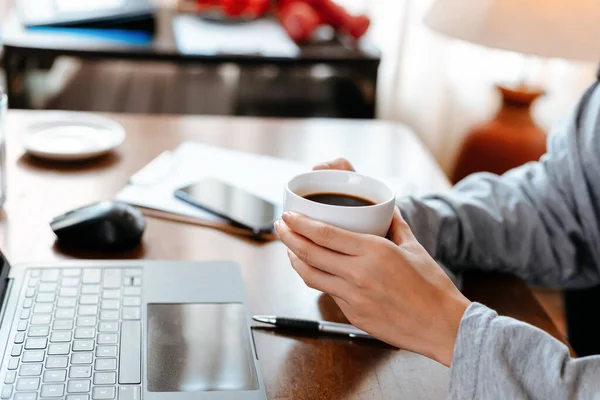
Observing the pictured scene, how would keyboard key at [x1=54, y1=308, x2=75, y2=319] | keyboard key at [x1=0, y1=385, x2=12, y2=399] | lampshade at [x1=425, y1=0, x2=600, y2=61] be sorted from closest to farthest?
1. keyboard key at [x1=0, y1=385, x2=12, y2=399]
2. keyboard key at [x1=54, y1=308, x2=75, y2=319]
3. lampshade at [x1=425, y1=0, x2=600, y2=61]

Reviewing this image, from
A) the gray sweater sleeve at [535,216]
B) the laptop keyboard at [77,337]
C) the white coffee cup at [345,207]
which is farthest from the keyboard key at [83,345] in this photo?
the gray sweater sleeve at [535,216]

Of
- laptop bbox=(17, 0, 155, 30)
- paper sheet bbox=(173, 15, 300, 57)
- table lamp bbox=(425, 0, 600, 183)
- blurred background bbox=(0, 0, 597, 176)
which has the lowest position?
blurred background bbox=(0, 0, 597, 176)

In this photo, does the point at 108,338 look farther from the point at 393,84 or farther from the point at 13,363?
the point at 393,84

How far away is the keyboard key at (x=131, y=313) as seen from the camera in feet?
2.03

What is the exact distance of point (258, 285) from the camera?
0.72m

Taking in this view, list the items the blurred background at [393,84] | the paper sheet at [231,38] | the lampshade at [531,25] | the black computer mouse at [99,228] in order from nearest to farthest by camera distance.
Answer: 1. the black computer mouse at [99,228]
2. the lampshade at [531,25]
3. the paper sheet at [231,38]
4. the blurred background at [393,84]

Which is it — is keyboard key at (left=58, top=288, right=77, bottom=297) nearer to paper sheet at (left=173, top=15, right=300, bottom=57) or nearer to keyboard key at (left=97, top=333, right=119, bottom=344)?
keyboard key at (left=97, top=333, right=119, bottom=344)

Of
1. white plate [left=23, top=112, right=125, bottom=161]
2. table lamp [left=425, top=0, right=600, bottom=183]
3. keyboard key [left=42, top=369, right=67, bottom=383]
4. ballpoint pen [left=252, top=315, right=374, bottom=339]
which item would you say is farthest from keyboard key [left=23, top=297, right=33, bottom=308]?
table lamp [left=425, top=0, right=600, bottom=183]

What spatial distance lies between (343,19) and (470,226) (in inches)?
45.2

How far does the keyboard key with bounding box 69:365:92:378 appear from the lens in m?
0.53

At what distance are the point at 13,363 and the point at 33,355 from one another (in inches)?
0.7

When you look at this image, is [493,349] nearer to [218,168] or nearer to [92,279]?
[92,279]

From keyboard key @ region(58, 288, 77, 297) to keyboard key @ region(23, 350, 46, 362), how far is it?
9 centimetres

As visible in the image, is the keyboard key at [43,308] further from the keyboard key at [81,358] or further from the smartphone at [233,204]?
the smartphone at [233,204]
